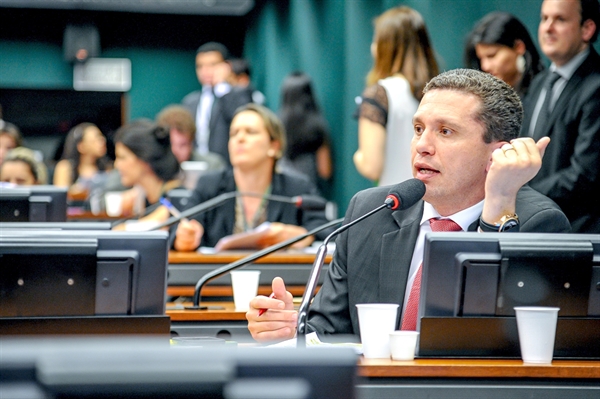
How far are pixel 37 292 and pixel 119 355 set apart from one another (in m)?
1.10

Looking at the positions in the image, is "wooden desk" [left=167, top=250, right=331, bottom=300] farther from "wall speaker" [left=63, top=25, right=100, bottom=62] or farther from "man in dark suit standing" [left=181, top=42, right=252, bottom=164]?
"wall speaker" [left=63, top=25, right=100, bottom=62]

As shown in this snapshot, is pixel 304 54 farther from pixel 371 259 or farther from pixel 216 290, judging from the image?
pixel 371 259

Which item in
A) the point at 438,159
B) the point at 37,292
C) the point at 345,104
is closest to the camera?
the point at 37,292

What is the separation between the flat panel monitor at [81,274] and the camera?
1772 mm

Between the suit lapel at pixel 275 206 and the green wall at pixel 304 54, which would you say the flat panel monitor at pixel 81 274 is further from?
the green wall at pixel 304 54

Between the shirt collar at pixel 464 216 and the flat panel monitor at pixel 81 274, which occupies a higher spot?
the shirt collar at pixel 464 216

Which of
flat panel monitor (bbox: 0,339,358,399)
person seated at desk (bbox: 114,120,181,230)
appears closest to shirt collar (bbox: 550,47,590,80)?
person seated at desk (bbox: 114,120,181,230)

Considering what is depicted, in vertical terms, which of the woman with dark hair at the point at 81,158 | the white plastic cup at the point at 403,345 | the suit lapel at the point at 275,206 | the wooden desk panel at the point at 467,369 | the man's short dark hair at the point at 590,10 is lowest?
the woman with dark hair at the point at 81,158

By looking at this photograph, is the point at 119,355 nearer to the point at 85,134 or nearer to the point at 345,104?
the point at 345,104

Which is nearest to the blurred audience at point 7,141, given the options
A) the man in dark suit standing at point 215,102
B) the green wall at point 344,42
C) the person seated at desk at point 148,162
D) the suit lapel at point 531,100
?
the man in dark suit standing at point 215,102

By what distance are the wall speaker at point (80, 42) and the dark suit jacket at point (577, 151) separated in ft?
32.1

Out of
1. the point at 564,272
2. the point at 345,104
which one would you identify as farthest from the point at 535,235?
the point at 345,104

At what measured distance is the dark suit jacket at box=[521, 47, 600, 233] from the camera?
137 inches

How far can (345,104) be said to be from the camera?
7.54 meters
